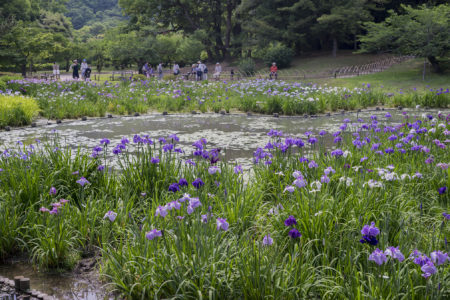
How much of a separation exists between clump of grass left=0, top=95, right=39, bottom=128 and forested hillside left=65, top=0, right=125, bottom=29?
64.5 meters

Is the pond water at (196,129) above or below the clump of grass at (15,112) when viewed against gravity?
below

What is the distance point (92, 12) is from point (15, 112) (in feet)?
251

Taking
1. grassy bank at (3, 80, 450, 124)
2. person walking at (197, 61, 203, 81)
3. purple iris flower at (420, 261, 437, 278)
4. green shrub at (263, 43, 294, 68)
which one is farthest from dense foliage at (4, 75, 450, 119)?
green shrub at (263, 43, 294, 68)

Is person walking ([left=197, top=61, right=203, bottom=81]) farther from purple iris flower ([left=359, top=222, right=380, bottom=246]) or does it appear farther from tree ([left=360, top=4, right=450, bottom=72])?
purple iris flower ([left=359, top=222, right=380, bottom=246])

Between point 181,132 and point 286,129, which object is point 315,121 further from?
point 181,132

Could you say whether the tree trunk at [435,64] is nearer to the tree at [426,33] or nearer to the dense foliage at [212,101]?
the tree at [426,33]

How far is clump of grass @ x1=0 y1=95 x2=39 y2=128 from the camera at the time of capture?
11.0 m

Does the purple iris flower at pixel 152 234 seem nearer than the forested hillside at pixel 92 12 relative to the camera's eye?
Yes

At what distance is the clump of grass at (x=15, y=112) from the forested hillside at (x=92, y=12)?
64.5m

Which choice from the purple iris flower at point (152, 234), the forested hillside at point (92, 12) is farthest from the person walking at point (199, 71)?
the forested hillside at point (92, 12)

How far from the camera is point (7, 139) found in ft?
31.4

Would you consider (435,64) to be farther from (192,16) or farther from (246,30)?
(192,16)

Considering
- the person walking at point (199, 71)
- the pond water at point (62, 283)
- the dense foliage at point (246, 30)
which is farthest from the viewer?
the person walking at point (199, 71)

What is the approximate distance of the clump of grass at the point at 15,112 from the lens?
11.0 metres
